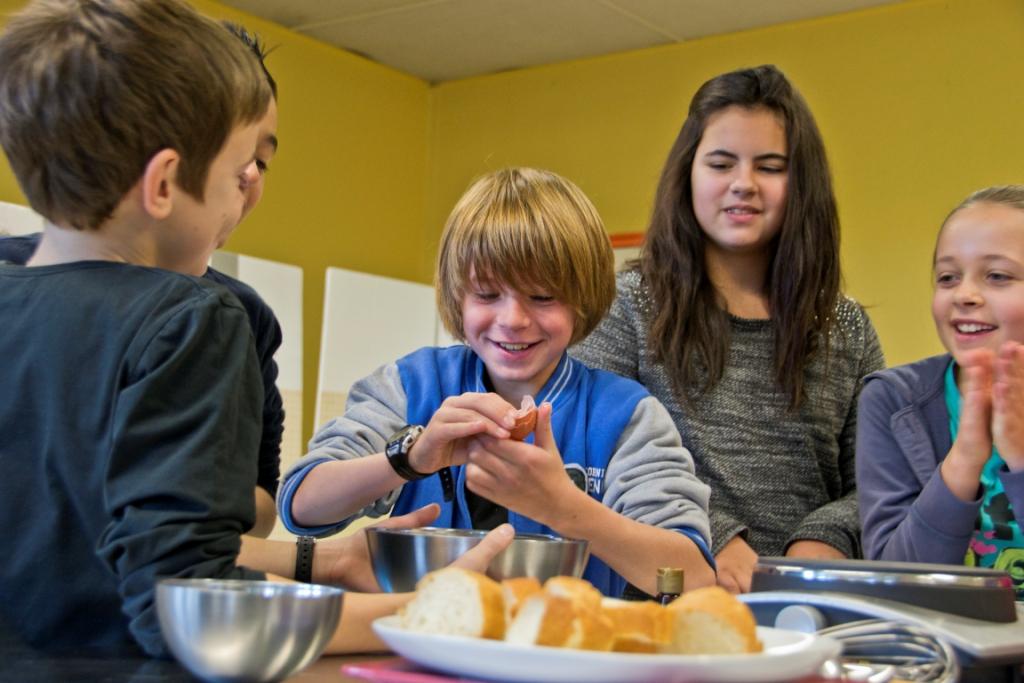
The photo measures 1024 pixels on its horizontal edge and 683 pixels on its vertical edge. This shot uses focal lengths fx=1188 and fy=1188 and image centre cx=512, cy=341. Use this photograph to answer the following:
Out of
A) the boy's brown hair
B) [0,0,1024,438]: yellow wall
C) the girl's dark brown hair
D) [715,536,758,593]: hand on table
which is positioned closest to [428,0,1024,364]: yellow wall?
[0,0,1024,438]: yellow wall

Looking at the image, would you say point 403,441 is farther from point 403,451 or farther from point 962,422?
point 962,422

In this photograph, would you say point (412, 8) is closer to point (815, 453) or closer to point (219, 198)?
point (815, 453)

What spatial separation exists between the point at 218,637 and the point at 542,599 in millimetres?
174

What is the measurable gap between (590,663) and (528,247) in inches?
34.7

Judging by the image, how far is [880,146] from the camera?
152 inches

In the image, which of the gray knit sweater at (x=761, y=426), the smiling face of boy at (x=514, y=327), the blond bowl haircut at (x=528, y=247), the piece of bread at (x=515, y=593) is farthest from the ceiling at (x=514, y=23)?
the piece of bread at (x=515, y=593)

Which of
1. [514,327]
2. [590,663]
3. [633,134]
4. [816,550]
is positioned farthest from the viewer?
[633,134]

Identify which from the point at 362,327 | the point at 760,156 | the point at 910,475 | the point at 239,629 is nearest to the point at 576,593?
the point at 239,629

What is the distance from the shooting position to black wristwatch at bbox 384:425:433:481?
4.01 ft

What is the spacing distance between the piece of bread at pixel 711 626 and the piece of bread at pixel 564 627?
5 centimetres

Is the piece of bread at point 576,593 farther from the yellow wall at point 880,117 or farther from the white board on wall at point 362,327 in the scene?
the white board on wall at point 362,327

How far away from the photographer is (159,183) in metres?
0.89

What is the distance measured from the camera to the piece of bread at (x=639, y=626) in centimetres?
63

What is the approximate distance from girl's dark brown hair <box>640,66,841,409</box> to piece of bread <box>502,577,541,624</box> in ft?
3.76
